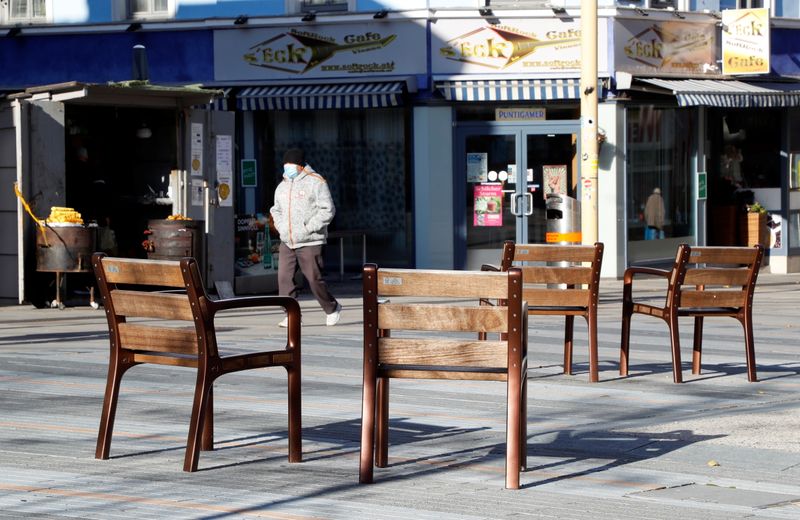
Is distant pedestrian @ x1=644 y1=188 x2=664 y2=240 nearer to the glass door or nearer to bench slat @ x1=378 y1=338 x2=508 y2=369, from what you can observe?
the glass door

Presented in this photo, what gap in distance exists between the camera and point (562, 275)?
34.8 ft

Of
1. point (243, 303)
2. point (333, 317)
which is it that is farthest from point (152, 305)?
point (333, 317)

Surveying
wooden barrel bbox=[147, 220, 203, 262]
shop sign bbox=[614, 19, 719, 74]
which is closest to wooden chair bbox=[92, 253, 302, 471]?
wooden barrel bbox=[147, 220, 203, 262]

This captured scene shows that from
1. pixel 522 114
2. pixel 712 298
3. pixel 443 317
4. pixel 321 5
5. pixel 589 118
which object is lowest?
pixel 712 298

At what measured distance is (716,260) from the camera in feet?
35.4

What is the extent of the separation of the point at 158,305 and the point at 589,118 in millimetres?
11400

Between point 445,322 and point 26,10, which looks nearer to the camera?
point 445,322

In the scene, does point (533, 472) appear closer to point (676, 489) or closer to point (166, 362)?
point (676, 489)

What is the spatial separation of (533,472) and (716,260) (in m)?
4.15

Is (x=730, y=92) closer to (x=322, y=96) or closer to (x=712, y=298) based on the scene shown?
(x=322, y=96)

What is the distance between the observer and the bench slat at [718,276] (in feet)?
35.3

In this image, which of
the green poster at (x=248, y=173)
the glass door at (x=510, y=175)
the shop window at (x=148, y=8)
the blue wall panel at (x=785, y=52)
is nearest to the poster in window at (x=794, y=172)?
the blue wall panel at (x=785, y=52)

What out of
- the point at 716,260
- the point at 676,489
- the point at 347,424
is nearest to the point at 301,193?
the point at 716,260

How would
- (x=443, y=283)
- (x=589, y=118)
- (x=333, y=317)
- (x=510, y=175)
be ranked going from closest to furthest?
(x=443, y=283)
(x=333, y=317)
(x=589, y=118)
(x=510, y=175)
